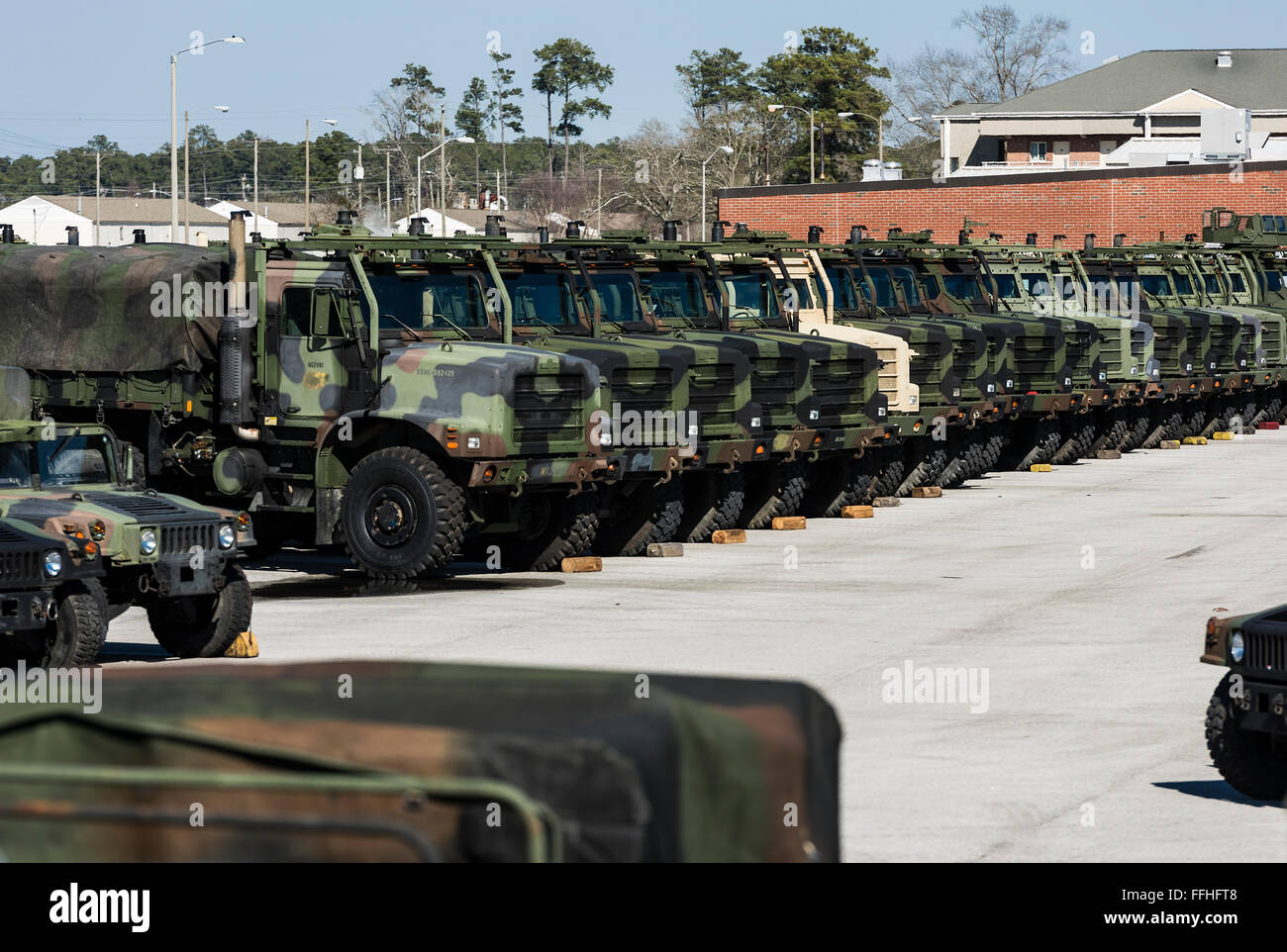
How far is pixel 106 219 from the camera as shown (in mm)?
128375

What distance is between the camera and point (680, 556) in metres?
19.4

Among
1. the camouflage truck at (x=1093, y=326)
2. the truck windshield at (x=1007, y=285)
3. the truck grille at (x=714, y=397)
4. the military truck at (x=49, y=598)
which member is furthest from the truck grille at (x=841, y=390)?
the military truck at (x=49, y=598)

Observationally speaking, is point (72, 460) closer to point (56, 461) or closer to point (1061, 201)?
point (56, 461)

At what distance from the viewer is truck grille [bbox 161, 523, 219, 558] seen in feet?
41.8

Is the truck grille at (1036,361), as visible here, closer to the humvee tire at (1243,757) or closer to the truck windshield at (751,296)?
the truck windshield at (751,296)

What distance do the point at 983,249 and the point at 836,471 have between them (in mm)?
7600

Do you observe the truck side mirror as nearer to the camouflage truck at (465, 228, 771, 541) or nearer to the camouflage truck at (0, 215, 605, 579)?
the camouflage truck at (0, 215, 605, 579)

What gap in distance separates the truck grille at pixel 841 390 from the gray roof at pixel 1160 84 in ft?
200

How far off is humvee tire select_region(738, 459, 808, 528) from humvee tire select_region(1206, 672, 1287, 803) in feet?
40.2

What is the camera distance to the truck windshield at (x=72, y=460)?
1348 centimetres

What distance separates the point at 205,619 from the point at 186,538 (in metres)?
0.63

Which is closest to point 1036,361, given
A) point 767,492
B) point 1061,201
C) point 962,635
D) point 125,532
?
point 767,492

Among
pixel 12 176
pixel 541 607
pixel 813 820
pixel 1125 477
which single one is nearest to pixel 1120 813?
pixel 813 820

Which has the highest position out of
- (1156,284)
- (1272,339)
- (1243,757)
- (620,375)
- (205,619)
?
(1156,284)
